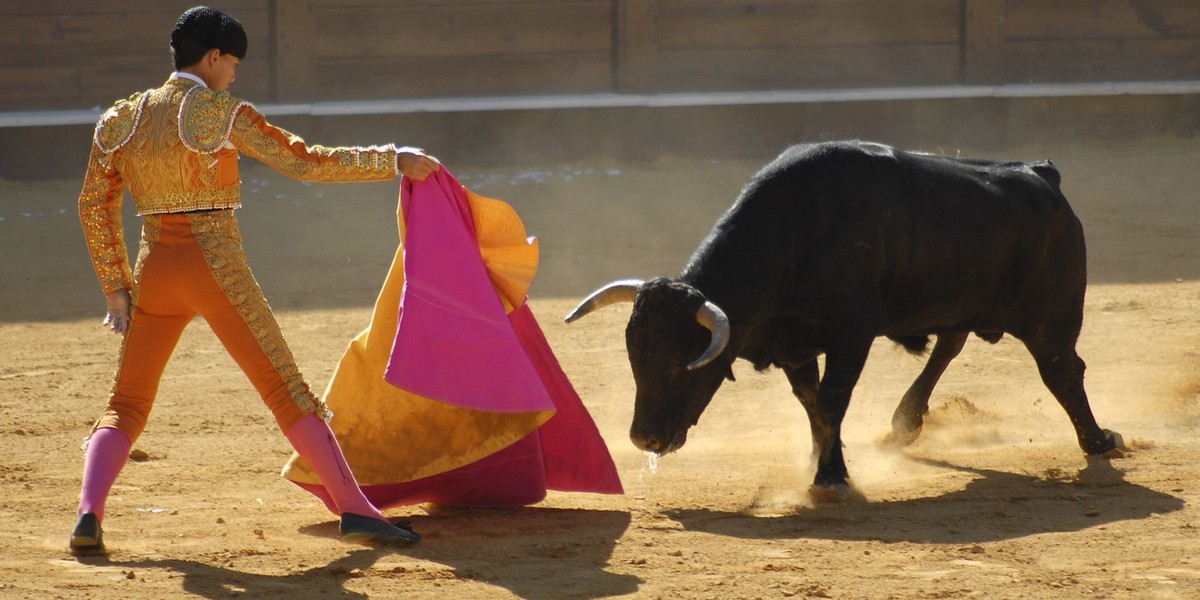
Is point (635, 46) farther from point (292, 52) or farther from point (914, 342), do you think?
point (914, 342)

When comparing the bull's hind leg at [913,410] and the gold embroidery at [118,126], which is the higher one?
the gold embroidery at [118,126]

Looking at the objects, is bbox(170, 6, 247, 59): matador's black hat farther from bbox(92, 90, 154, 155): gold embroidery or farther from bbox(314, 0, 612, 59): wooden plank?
bbox(314, 0, 612, 59): wooden plank

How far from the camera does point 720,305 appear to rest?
4.45m

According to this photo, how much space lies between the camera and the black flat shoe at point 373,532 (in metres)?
3.71

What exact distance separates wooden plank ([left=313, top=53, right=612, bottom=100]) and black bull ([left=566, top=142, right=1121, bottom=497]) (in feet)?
21.9

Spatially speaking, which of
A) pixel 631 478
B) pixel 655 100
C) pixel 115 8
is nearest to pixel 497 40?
pixel 655 100

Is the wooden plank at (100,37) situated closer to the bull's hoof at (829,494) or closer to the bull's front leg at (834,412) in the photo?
the bull's front leg at (834,412)

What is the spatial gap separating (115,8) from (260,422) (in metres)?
6.39

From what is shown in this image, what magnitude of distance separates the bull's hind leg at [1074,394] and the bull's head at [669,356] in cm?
139

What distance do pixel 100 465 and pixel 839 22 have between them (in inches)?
364

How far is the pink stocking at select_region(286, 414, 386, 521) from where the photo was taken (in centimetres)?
368

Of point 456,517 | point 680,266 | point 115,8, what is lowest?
point 456,517

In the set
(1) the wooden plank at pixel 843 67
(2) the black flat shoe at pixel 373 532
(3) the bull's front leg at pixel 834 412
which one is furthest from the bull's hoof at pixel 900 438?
(1) the wooden plank at pixel 843 67

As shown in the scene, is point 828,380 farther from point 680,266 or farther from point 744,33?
point 744,33
